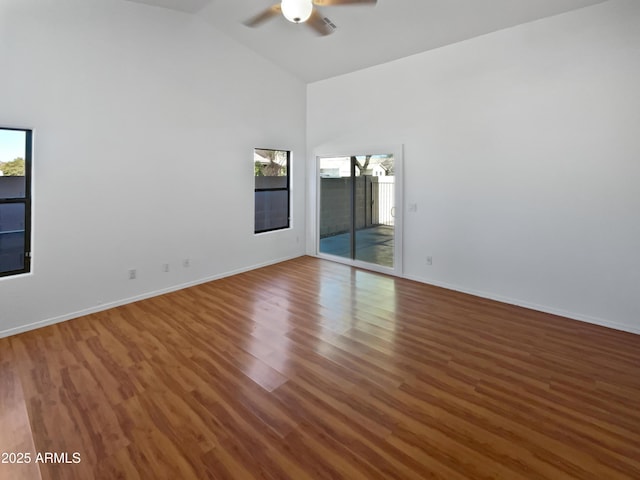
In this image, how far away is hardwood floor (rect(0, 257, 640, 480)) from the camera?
1.78m

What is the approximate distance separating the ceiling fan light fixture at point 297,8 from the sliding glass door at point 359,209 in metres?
2.66

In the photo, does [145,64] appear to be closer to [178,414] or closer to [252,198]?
[252,198]

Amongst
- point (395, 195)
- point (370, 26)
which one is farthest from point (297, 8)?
point (395, 195)

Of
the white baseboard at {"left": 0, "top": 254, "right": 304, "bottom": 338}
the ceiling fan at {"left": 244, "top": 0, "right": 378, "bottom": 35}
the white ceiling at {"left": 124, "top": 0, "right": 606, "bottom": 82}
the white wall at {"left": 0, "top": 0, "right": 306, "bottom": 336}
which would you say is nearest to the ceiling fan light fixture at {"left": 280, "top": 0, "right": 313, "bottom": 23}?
the ceiling fan at {"left": 244, "top": 0, "right": 378, "bottom": 35}

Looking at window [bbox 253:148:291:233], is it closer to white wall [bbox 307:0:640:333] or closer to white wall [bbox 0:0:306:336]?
white wall [bbox 0:0:306:336]

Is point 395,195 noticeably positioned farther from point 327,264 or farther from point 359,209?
point 327,264

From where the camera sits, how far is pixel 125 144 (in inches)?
154

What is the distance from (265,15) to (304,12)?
0.68 meters

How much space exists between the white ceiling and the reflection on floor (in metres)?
2.65

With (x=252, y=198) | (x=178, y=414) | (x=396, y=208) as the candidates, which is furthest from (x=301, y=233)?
(x=178, y=414)

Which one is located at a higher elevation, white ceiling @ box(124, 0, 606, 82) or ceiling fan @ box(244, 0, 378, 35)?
white ceiling @ box(124, 0, 606, 82)

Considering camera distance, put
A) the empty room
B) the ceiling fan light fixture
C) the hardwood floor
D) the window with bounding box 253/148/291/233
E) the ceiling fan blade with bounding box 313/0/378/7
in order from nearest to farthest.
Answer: the hardwood floor → the empty room → the ceiling fan light fixture → the ceiling fan blade with bounding box 313/0/378/7 → the window with bounding box 253/148/291/233

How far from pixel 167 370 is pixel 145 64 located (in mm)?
3595

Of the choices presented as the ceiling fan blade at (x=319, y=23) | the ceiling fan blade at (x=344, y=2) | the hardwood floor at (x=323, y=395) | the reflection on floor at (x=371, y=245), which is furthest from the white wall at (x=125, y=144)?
the ceiling fan blade at (x=344, y=2)
